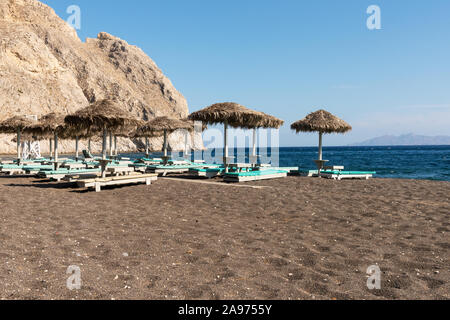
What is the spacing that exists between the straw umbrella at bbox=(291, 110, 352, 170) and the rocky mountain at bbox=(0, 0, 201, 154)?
43.7 m

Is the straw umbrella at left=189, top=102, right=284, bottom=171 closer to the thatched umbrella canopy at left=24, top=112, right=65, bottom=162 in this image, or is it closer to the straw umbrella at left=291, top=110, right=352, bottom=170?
the straw umbrella at left=291, top=110, right=352, bottom=170

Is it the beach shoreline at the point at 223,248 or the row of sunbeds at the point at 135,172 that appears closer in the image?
the beach shoreline at the point at 223,248

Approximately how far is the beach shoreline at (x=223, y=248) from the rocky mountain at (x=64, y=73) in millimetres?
46378

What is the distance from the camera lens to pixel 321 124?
14.7 meters

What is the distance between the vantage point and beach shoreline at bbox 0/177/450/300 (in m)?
3.19

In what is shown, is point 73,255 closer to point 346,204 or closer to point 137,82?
point 346,204

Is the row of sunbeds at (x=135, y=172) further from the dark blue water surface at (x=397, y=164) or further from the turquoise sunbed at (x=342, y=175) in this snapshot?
the dark blue water surface at (x=397, y=164)

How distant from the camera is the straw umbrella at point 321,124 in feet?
48.4

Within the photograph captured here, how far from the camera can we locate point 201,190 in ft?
32.6

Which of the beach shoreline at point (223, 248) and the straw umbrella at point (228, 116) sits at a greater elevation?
the straw umbrella at point (228, 116)

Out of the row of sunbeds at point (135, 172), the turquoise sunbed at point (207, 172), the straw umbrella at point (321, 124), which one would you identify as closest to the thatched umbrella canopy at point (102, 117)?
the row of sunbeds at point (135, 172)

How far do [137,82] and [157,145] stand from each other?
2304cm

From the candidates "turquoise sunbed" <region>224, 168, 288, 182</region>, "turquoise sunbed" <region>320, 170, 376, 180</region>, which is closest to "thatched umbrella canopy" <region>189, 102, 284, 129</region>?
"turquoise sunbed" <region>224, 168, 288, 182</region>

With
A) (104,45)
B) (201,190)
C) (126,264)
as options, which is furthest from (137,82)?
(126,264)
